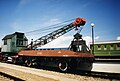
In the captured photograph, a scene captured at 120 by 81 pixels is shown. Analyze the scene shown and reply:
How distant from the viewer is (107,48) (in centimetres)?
1869

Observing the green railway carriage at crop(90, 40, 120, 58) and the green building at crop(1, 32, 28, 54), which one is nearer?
the green railway carriage at crop(90, 40, 120, 58)

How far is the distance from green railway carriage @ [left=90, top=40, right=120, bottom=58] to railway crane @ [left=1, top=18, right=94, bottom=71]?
256 inches

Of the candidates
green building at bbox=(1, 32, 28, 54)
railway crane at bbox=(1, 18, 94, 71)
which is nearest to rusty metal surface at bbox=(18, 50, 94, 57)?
railway crane at bbox=(1, 18, 94, 71)

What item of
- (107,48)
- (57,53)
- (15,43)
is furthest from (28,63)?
(107,48)

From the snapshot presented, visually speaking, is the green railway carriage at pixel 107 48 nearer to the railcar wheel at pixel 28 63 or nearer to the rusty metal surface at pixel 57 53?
the rusty metal surface at pixel 57 53

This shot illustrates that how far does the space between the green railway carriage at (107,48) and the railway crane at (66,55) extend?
256 inches

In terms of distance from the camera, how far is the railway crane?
1119 centimetres

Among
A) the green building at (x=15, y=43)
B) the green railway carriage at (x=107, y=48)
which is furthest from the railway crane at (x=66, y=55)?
the green railway carriage at (x=107, y=48)

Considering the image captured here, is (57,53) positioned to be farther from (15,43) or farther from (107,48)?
(107,48)

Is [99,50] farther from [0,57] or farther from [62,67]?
[0,57]

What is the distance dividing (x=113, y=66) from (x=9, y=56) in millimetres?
14909

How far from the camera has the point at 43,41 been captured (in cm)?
1702

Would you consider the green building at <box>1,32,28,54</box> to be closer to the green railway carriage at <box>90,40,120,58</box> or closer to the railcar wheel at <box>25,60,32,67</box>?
the railcar wheel at <box>25,60,32,67</box>

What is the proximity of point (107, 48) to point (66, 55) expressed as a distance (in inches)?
394
